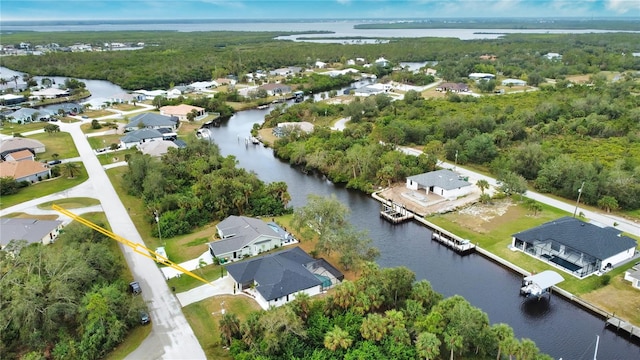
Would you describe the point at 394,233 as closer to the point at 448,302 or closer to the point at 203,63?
the point at 448,302

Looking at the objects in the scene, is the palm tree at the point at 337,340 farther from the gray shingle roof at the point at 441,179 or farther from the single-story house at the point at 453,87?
the single-story house at the point at 453,87

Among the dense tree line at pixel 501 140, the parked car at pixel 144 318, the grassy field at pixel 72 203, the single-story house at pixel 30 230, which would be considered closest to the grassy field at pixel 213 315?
the parked car at pixel 144 318

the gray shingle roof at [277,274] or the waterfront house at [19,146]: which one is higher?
the waterfront house at [19,146]

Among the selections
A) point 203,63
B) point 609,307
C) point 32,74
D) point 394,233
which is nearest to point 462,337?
point 609,307

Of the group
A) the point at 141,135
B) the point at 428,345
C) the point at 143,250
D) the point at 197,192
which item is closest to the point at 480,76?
the point at 141,135

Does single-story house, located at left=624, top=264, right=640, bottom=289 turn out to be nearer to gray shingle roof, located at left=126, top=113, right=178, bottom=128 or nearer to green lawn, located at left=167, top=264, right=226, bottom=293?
green lawn, located at left=167, top=264, right=226, bottom=293

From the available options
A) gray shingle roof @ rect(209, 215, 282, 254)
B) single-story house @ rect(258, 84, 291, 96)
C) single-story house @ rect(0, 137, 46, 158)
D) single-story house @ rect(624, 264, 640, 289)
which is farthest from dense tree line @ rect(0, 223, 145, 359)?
single-story house @ rect(258, 84, 291, 96)
